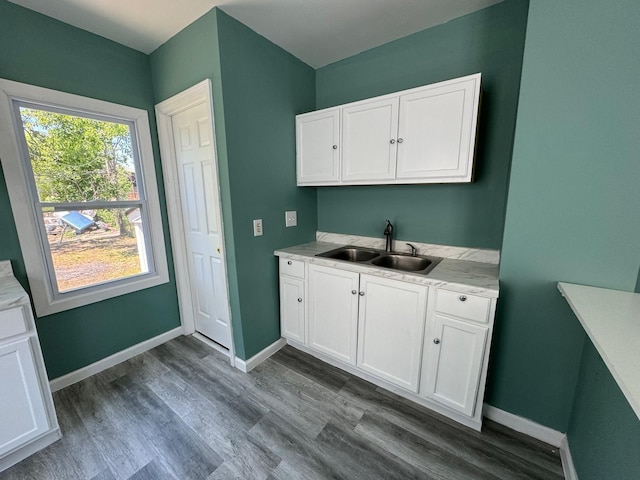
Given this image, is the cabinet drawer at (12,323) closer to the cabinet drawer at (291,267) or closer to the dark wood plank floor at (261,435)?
the dark wood plank floor at (261,435)

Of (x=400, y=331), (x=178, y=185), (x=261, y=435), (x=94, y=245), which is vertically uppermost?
(x=178, y=185)

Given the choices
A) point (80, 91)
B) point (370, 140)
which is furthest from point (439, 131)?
point (80, 91)

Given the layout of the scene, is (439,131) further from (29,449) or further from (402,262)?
(29,449)

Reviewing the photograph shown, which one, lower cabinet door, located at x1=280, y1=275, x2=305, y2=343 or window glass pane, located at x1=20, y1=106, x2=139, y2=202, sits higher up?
window glass pane, located at x1=20, y1=106, x2=139, y2=202

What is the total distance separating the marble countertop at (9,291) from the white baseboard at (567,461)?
9.19 feet

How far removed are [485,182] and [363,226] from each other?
98 centimetres

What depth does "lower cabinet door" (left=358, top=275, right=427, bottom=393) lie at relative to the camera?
156cm

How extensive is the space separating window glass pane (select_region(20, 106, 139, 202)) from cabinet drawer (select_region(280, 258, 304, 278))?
1371 millimetres

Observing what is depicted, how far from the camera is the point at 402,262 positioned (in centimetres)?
203

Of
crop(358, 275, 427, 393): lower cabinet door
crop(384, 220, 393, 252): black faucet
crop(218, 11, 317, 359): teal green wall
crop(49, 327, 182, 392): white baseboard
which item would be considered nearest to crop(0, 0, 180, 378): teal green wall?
crop(49, 327, 182, 392): white baseboard

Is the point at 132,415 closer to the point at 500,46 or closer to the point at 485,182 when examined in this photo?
the point at 485,182

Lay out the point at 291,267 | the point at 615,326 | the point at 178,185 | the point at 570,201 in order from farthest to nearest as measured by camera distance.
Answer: the point at 178,185
the point at 291,267
the point at 570,201
the point at 615,326

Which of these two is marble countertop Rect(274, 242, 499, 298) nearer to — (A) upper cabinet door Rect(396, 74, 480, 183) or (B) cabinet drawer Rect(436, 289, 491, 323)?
(B) cabinet drawer Rect(436, 289, 491, 323)

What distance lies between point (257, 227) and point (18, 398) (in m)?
1.55
